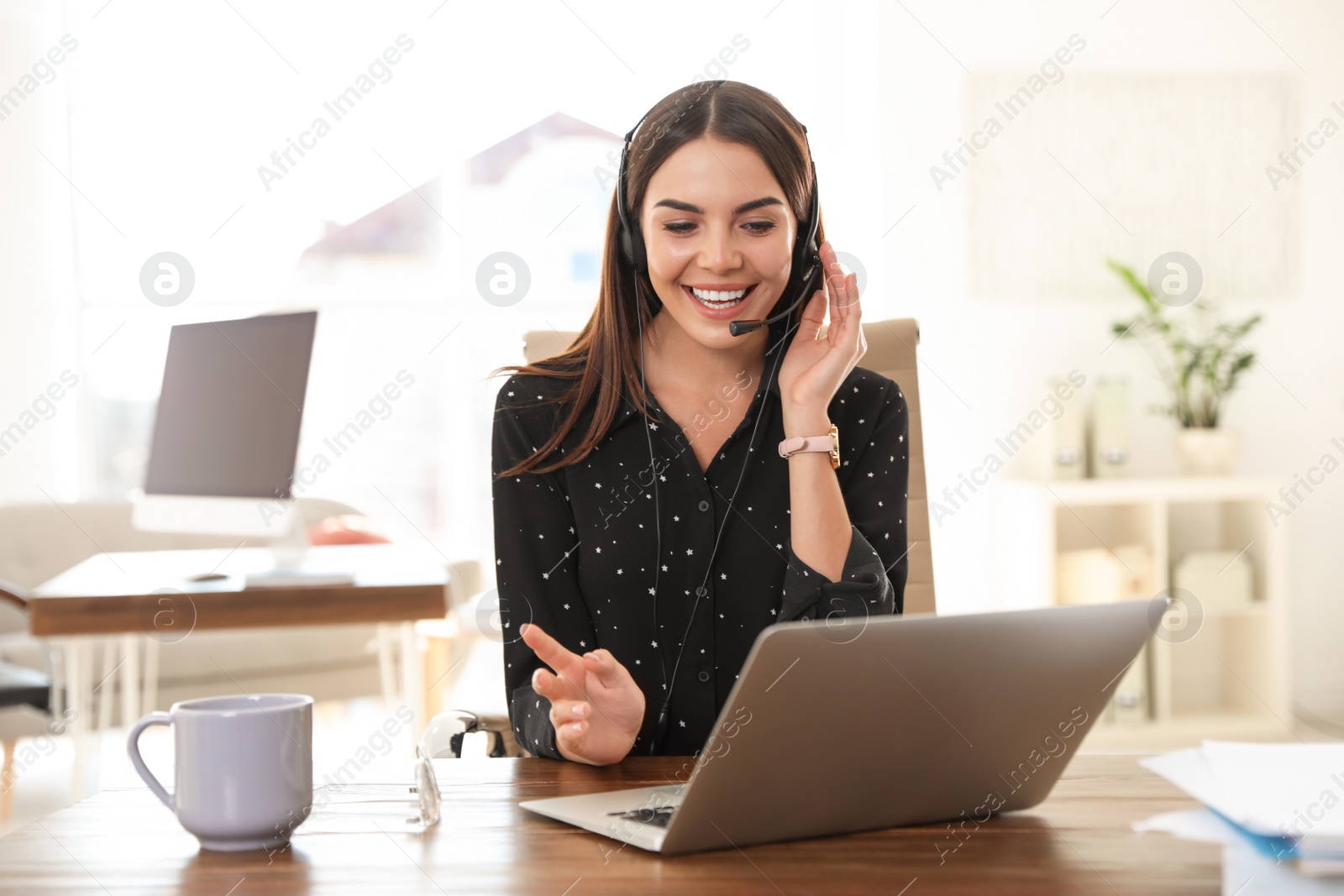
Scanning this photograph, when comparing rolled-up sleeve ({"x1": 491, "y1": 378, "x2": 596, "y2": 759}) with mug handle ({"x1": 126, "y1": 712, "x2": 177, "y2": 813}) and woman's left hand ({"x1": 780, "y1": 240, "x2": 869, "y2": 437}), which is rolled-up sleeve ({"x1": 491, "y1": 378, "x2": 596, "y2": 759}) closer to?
woman's left hand ({"x1": 780, "y1": 240, "x2": 869, "y2": 437})

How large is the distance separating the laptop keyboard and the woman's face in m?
0.71

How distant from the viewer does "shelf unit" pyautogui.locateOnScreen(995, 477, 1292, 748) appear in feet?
11.4

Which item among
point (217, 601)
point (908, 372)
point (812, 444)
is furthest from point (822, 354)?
point (217, 601)

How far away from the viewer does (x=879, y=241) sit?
12.5 ft

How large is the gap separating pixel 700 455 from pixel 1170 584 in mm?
2627

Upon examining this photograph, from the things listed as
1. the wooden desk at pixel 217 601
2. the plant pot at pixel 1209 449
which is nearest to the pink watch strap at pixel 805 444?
the wooden desk at pixel 217 601

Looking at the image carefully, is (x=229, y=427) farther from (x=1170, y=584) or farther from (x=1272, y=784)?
(x=1170, y=584)

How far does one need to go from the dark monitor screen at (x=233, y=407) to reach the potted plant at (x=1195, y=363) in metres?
2.62

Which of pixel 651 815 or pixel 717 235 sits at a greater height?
pixel 717 235

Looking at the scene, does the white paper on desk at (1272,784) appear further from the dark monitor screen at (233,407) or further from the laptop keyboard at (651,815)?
the dark monitor screen at (233,407)

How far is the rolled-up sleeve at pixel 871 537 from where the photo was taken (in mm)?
1254

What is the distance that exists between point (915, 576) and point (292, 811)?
105 cm

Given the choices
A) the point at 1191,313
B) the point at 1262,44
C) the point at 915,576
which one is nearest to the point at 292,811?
the point at 915,576

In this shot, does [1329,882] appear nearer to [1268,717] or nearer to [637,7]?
[1268,717]
